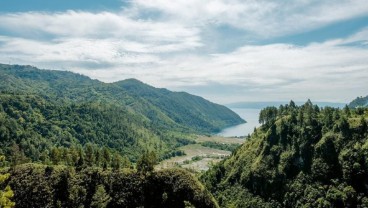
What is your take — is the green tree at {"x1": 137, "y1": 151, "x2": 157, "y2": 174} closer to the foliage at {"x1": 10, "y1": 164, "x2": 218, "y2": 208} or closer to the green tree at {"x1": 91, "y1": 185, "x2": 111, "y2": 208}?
the foliage at {"x1": 10, "y1": 164, "x2": 218, "y2": 208}

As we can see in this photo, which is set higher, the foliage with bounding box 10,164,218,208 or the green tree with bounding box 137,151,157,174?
the green tree with bounding box 137,151,157,174

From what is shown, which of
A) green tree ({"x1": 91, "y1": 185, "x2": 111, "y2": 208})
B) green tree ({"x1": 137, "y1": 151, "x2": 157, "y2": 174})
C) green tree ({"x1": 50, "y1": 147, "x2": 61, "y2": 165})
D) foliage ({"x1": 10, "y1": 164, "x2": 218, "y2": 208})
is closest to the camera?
green tree ({"x1": 91, "y1": 185, "x2": 111, "y2": 208})

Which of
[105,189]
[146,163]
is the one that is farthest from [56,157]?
[146,163]

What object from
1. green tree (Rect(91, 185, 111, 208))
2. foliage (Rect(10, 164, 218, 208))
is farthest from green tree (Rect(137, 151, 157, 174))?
green tree (Rect(91, 185, 111, 208))

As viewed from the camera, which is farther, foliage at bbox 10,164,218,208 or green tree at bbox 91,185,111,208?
foliage at bbox 10,164,218,208

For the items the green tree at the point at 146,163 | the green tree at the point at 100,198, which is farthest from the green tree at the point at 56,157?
the green tree at the point at 146,163

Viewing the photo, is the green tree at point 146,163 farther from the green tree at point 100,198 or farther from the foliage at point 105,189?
the green tree at point 100,198

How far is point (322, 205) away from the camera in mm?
178750

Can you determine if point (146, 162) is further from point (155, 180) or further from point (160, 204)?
point (160, 204)

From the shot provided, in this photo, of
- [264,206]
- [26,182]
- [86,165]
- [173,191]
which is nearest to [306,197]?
[264,206]

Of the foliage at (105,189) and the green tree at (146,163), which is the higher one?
the green tree at (146,163)

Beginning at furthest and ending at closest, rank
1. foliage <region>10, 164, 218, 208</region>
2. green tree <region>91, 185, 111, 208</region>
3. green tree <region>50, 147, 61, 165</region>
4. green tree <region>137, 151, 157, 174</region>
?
green tree <region>50, 147, 61, 165</region>
green tree <region>137, 151, 157, 174</region>
foliage <region>10, 164, 218, 208</region>
green tree <region>91, 185, 111, 208</region>

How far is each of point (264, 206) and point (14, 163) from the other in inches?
5025

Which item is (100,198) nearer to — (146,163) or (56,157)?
(146,163)
